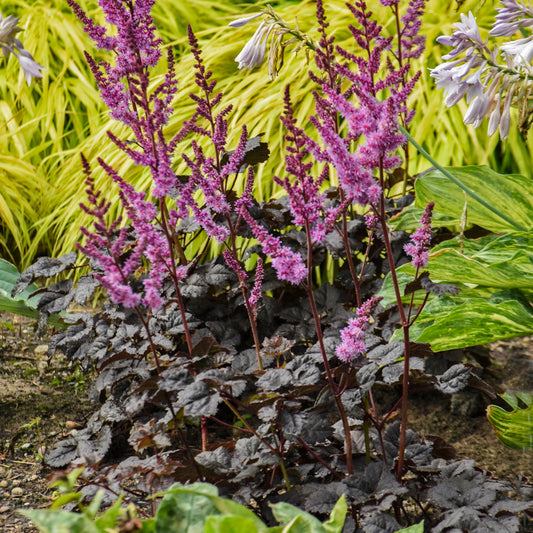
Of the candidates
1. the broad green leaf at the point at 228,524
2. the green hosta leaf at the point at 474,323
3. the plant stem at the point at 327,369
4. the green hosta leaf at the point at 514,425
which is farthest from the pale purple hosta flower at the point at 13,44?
the green hosta leaf at the point at 514,425

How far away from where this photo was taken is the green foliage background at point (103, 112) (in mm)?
2340

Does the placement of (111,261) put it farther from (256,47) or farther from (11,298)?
(11,298)

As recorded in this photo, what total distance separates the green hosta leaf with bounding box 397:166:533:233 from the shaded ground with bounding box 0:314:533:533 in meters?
0.52

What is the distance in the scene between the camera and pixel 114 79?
119 cm

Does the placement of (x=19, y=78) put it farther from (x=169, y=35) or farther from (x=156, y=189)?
(x=156, y=189)

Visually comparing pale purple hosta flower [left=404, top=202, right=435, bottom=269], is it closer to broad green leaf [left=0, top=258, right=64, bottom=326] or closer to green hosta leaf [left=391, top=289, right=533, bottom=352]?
green hosta leaf [left=391, top=289, right=533, bottom=352]

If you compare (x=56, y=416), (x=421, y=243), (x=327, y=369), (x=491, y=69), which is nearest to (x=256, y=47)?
(x=491, y=69)

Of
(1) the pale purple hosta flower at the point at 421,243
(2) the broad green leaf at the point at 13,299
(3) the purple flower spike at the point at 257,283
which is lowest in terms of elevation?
(2) the broad green leaf at the point at 13,299

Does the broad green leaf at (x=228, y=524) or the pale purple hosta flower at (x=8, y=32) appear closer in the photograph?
the broad green leaf at (x=228, y=524)

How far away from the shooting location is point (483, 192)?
172 centimetres

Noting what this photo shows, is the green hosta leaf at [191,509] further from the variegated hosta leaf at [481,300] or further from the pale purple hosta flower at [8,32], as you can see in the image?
the pale purple hosta flower at [8,32]

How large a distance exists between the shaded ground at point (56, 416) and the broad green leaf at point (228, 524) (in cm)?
72

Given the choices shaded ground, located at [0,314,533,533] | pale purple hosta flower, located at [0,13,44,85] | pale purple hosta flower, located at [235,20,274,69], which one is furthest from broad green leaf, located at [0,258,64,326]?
pale purple hosta flower, located at [235,20,274,69]

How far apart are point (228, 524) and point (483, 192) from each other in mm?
1270
